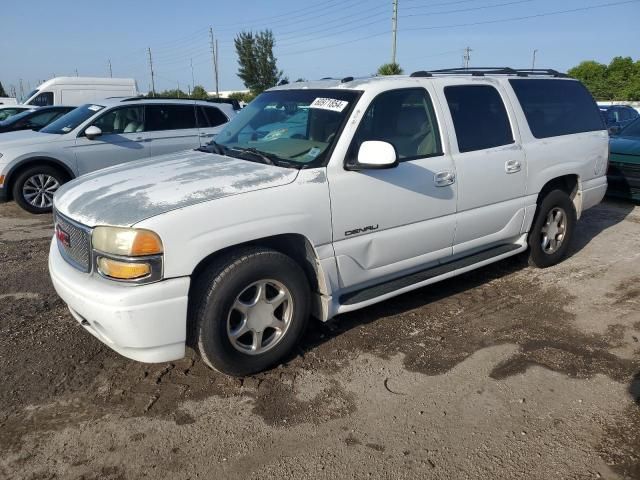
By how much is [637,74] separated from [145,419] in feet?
172

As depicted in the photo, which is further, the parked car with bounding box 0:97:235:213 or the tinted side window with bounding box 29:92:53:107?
the tinted side window with bounding box 29:92:53:107

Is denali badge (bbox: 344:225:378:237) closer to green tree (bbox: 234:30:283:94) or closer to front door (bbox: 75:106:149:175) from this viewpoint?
front door (bbox: 75:106:149:175)

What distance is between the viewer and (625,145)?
820 centimetres

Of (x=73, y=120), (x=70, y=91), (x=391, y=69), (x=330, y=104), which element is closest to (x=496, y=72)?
(x=330, y=104)

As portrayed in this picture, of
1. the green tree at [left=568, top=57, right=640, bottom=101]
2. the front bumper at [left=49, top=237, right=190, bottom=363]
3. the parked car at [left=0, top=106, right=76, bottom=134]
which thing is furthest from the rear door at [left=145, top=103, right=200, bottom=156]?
the green tree at [left=568, top=57, right=640, bottom=101]

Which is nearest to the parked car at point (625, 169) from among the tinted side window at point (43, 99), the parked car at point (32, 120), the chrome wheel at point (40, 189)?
the chrome wheel at point (40, 189)

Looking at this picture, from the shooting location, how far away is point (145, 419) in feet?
9.82

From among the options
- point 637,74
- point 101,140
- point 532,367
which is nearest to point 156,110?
point 101,140

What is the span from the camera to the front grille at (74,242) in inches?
123

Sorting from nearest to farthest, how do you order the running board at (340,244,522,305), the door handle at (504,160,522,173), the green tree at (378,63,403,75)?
the running board at (340,244,522,305) → the door handle at (504,160,522,173) → the green tree at (378,63,403,75)

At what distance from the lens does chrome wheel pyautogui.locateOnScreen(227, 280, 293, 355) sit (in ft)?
10.8

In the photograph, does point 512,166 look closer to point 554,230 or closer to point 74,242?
point 554,230

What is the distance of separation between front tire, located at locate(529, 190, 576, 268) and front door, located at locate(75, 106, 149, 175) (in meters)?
5.98

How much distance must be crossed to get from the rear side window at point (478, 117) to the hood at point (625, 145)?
437cm
